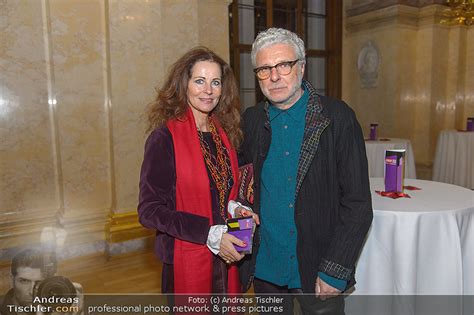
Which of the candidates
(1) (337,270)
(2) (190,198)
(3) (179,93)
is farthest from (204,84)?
(1) (337,270)

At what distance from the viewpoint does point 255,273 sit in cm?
183

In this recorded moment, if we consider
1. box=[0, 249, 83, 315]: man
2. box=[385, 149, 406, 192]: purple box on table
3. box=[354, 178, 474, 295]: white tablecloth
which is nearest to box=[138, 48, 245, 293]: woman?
box=[0, 249, 83, 315]: man

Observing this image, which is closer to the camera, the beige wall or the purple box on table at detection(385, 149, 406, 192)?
the purple box on table at detection(385, 149, 406, 192)

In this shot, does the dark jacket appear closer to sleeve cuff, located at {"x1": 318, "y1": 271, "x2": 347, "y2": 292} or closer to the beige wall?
sleeve cuff, located at {"x1": 318, "y1": 271, "x2": 347, "y2": 292}

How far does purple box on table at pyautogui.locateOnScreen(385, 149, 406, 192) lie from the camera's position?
7.95ft

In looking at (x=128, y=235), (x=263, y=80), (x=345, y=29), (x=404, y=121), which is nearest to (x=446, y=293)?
(x=263, y=80)

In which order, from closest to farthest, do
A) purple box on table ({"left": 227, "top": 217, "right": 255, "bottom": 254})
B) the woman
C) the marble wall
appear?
purple box on table ({"left": 227, "top": 217, "right": 255, "bottom": 254})
the woman
the marble wall

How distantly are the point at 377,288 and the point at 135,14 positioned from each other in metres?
3.33

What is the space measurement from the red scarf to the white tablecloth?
3.41 ft

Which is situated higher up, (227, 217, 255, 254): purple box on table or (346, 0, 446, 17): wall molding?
(346, 0, 446, 17): wall molding

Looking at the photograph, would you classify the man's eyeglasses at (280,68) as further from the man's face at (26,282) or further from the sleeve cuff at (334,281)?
the man's face at (26,282)

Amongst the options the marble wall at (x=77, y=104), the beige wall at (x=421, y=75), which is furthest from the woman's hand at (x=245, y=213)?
the beige wall at (x=421, y=75)

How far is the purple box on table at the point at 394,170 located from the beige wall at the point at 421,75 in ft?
17.0

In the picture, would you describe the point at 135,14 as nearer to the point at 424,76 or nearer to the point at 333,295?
the point at 333,295
